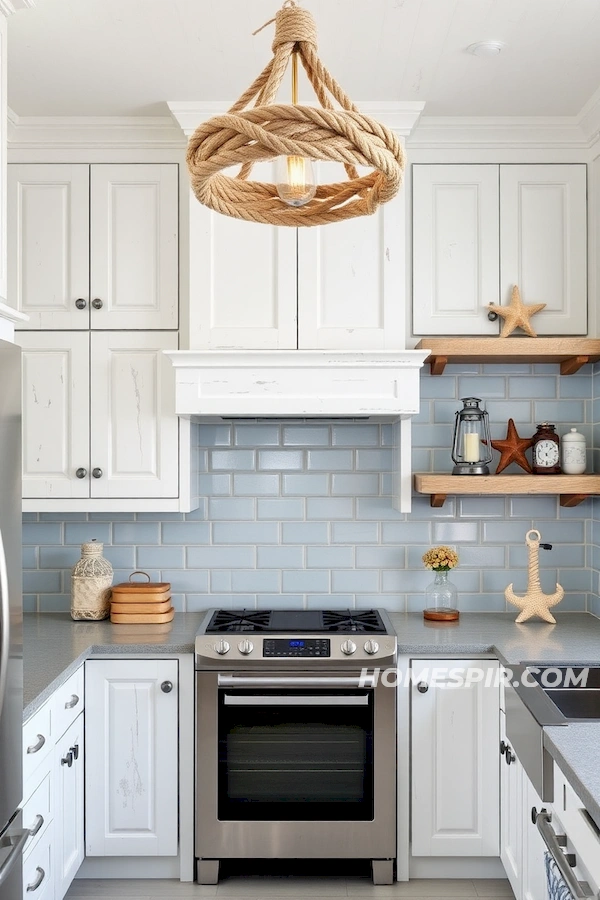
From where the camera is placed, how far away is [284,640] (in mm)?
2703

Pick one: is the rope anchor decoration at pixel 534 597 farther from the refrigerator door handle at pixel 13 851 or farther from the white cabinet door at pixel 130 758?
the refrigerator door handle at pixel 13 851

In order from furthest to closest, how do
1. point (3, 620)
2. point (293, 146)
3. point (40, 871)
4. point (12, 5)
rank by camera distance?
point (40, 871)
point (12, 5)
point (3, 620)
point (293, 146)

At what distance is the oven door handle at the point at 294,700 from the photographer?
268 cm

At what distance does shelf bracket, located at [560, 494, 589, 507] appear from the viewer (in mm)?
3052

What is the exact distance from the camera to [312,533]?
322cm

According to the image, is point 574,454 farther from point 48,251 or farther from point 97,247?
point 48,251

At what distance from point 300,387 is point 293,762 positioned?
4.11ft

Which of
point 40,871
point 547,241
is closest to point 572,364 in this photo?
point 547,241

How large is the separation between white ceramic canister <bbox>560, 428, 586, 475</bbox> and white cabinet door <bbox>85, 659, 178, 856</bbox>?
158 cm

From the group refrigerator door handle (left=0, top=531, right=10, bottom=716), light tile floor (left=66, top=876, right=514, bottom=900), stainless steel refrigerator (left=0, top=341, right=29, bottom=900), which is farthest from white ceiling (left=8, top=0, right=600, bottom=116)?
light tile floor (left=66, top=876, right=514, bottom=900)

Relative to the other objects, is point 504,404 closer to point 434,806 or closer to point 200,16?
point 434,806

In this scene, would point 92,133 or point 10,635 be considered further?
point 92,133

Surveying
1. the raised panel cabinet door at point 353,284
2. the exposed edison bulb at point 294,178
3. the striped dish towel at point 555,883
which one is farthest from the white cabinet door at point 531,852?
the exposed edison bulb at point 294,178

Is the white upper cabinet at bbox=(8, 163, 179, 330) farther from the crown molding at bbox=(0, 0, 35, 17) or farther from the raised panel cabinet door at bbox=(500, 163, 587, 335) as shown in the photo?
the raised panel cabinet door at bbox=(500, 163, 587, 335)
